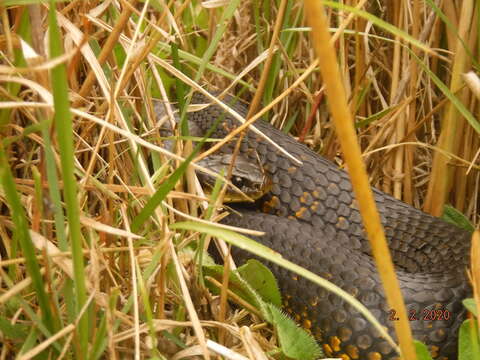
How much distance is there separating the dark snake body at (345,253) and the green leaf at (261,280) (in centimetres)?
12

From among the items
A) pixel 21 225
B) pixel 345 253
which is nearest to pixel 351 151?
pixel 21 225

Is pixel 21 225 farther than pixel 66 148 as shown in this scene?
Yes

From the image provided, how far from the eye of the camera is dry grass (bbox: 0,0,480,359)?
4.22 ft

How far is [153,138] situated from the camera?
1815mm

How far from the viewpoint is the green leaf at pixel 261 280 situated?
1900mm

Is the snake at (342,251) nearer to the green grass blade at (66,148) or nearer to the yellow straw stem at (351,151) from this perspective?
the green grass blade at (66,148)

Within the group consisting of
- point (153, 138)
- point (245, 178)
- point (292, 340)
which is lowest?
point (292, 340)

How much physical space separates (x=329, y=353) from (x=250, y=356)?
56 cm

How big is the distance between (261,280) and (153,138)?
18.2 inches

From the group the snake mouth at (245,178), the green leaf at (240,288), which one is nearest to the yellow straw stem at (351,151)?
the green leaf at (240,288)

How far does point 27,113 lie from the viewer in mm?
1461

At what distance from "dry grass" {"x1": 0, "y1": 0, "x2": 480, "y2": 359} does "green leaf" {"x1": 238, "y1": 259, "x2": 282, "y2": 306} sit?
0.27 ft
